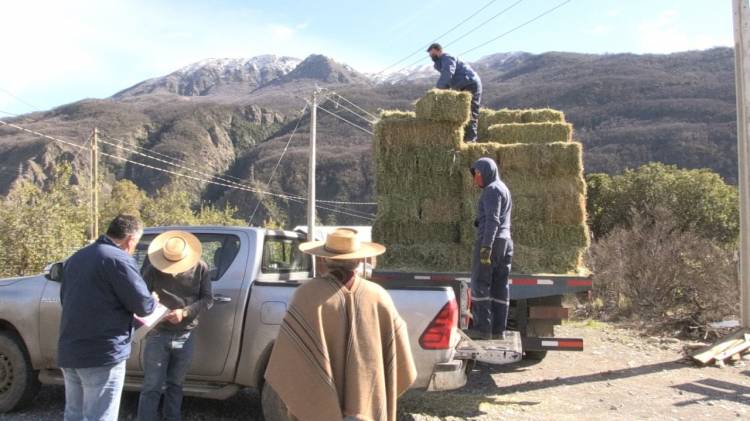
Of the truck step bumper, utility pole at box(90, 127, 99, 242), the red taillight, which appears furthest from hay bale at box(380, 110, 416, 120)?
utility pole at box(90, 127, 99, 242)

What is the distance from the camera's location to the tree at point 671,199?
19.0 meters

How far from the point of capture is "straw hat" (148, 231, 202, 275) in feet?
14.5

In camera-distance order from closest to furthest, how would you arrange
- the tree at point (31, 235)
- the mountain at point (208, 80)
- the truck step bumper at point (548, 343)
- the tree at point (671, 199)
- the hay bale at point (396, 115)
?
1. the truck step bumper at point (548, 343)
2. the hay bale at point (396, 115)
3. the tree at point (31, 235)
4. the tree at point (671, 199)
5. the mountain at point (208, 80)

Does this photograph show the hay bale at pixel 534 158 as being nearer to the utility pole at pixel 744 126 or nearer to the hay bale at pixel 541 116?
the utility pole at pixel 744 126

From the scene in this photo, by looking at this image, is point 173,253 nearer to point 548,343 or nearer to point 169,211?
point 548,343

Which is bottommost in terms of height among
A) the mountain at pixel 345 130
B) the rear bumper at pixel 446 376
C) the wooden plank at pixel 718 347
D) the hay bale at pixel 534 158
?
the wooden plank at pixel 718 347

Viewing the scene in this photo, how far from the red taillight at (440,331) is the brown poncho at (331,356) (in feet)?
5.79

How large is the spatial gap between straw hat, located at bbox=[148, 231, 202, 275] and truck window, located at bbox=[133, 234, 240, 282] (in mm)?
657

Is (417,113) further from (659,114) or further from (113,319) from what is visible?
(659,114)

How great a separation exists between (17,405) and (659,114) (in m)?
69.6

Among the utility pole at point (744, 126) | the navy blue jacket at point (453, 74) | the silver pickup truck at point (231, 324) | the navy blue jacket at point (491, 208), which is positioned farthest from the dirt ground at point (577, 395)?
the navy blue jacket at point (453, 74)

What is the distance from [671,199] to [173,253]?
19.2 meters

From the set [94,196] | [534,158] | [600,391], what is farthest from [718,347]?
[94,196]

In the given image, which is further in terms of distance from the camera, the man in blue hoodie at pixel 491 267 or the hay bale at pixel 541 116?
the hay bale at pixel 541 116
